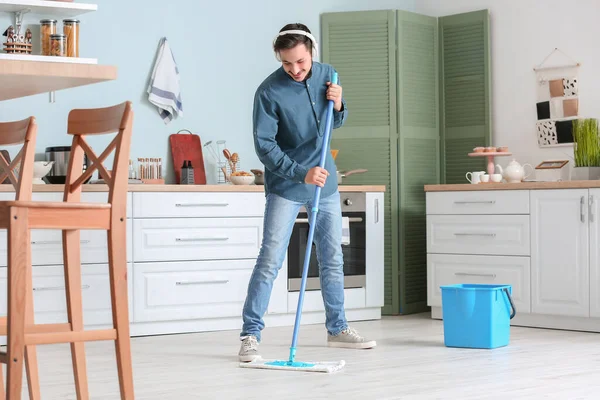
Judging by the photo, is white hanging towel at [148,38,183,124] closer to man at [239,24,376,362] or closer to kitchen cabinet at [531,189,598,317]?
man at [239,24,376,362]

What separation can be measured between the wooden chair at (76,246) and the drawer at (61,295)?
6.23ft

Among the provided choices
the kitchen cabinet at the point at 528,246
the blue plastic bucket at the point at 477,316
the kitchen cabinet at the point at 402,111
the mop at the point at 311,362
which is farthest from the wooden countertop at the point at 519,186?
the mop at the point at 311,362

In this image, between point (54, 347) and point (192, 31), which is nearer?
point (54, 347)

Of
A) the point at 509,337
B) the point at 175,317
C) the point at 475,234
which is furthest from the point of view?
the point at 475,234

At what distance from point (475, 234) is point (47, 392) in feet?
9.22

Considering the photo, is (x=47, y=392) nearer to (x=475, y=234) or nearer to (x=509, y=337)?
(x=509, y=337)

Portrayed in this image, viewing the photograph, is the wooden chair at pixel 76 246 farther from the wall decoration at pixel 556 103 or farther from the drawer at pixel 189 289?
the wall decoration at pixel 556 103

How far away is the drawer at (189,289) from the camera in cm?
494

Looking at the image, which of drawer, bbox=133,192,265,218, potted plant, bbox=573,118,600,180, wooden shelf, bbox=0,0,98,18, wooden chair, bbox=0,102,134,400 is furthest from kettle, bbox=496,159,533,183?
wooden chair, bbox=0,102,134,400

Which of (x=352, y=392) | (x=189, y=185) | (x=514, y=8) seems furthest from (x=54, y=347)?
(x=514, y=8)

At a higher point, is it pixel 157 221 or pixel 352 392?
pixel 157 221

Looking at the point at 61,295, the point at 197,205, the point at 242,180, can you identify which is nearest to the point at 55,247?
the point at 61,295

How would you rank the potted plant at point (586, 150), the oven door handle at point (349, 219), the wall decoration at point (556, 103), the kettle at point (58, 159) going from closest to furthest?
1. the kettle at point (58, 159)
2. the potted plant at point (586, 150)
3. the oven door handle at point (349, 219)
4. the wall decoration at point (556, 103)

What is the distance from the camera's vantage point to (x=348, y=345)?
435cm
